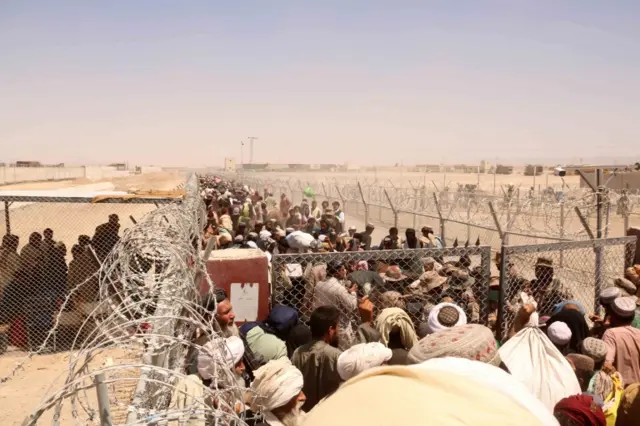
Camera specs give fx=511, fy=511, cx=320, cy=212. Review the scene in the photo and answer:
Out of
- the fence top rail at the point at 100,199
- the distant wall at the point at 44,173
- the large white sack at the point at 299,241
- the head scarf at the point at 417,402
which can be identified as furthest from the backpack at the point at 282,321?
the distant wall at the point at 44,173

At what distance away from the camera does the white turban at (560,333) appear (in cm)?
420

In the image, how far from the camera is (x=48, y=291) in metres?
7.66

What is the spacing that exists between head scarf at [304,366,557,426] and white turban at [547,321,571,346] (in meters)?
3.35

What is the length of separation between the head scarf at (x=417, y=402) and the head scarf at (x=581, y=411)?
1598 mm

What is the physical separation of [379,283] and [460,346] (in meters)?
3.11

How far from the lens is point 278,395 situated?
9.19ft

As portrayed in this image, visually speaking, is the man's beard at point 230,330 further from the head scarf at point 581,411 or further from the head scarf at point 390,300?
the head scarf at point 581,411

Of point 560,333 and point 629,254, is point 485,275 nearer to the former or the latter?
point 560,333

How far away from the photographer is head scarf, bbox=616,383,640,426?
3064 mm

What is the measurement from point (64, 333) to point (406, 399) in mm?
7820

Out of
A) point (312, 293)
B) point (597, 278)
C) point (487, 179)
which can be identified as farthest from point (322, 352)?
point (487, 179)

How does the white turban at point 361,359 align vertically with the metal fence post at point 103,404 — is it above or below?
below

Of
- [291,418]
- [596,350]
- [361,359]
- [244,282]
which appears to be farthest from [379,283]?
[291,418]

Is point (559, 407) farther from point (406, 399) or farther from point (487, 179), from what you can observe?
point (487, 179)
